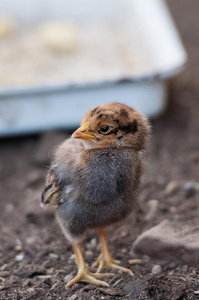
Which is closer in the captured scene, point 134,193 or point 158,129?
point 134,193

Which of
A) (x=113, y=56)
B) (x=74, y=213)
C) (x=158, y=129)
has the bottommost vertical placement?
(x=74, y=213)

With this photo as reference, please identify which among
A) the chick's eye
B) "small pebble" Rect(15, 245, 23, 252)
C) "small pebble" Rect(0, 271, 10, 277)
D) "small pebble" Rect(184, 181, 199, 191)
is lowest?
"small pebble" Rect(0, 271, 10, 277)

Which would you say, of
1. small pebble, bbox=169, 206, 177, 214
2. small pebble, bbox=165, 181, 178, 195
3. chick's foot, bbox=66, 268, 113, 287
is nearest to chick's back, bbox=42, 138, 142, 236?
chick's foot, bbox=66, 268, 113, 287

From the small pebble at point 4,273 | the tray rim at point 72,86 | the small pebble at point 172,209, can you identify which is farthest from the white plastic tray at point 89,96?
the small pebble at point 4,273

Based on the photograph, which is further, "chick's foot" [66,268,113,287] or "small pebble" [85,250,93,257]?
"small pebble" [85,250,93,257]

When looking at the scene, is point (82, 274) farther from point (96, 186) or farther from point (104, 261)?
point (96, 186)

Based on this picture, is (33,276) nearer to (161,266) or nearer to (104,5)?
(161,266)

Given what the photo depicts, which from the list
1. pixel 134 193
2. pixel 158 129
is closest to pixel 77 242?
pixel 134 193

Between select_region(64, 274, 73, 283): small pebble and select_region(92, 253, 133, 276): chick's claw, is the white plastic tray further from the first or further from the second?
select_region(64, 274, 73, 283): small pebble
